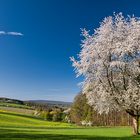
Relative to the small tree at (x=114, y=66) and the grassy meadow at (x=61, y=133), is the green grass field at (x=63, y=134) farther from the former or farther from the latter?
the small tree at (x=114, y=66)

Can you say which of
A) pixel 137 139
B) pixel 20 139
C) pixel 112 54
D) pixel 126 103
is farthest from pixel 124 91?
pixel 20 139

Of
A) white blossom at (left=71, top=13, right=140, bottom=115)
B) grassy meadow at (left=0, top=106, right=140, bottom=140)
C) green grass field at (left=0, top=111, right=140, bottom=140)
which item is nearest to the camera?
green grass field at (left=0, top=111, right=140, bottom=140)

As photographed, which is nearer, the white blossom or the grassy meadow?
the grassy meadow

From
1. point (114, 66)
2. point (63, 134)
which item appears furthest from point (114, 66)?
point (63, 134)

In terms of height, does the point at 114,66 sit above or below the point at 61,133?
above

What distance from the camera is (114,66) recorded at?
4819cm

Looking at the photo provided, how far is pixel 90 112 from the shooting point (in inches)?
5561

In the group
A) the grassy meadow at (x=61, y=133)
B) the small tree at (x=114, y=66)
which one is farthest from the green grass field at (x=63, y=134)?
the small tree at (x=114, y=66)

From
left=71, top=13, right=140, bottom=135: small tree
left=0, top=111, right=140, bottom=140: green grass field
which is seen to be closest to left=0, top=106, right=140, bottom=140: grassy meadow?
left=0, top=111, right=140, bottom=140: green grass field

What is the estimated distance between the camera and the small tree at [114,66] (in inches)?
1891

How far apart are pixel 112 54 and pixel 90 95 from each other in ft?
21.2

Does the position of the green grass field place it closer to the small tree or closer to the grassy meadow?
the grassy meadow

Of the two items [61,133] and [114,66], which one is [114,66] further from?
[61,133]

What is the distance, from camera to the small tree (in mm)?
48031
